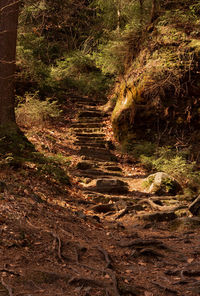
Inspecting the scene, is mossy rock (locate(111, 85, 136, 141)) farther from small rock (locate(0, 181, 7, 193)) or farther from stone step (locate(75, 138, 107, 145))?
small rock (locate(0, 181, 7, 193))

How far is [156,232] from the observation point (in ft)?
18.6

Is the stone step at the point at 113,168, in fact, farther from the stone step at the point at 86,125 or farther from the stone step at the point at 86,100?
the stone step at the point at 86,100

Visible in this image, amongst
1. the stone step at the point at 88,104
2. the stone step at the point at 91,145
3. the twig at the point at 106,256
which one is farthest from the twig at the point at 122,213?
the stone step at the point at 88,104

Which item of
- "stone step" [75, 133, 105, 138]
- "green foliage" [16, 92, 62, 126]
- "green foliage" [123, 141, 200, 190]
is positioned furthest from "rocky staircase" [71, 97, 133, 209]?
"green foliage" [16, 92, 62, 126]

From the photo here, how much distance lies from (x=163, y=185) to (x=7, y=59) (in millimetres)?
5946

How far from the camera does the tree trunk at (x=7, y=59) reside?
26.5ft

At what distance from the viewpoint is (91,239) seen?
4.64m

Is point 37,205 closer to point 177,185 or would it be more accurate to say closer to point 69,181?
point 69,181

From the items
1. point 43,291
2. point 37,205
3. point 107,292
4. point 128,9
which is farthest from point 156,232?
point 128,9

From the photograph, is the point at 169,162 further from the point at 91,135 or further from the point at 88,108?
the point at 88,108

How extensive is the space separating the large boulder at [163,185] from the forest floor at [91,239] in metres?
0.30

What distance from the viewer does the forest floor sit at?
3053mm

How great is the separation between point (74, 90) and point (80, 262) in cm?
1668

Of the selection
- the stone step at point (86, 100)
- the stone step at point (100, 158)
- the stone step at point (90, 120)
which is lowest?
the stone step at point (100, 158)
